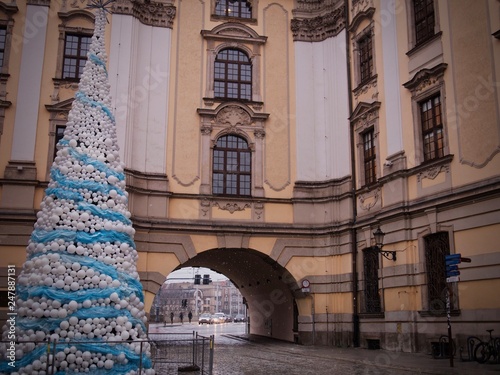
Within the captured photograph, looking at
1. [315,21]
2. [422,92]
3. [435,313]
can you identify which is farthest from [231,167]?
[435,313]

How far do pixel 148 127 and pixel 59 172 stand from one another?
13.0 meters

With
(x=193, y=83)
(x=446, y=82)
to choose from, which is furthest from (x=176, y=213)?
(x=446, y=82)

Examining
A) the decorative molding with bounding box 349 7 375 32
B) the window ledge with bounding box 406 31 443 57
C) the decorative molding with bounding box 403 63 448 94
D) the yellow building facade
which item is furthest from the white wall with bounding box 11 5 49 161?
the window ledge with bounding box 406 31 443 57

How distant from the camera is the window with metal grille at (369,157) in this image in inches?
879

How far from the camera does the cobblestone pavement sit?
14100 mm

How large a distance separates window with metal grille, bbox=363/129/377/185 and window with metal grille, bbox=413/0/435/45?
160 inches

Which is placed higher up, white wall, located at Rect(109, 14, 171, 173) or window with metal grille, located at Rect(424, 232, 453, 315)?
white wall, located at Rect(109, 14, 171, 173)

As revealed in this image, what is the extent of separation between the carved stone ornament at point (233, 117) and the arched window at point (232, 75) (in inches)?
23.0

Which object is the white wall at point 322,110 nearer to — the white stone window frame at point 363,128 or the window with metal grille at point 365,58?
the white stone window frame at point 363,128

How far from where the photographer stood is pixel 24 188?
2166cm

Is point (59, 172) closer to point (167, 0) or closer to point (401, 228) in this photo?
point (401, 228)

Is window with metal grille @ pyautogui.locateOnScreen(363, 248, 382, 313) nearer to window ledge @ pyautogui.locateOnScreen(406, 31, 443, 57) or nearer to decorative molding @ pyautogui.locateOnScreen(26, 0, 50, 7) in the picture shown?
window ledge @ pyautogui.locateOnScreen(406, 31, 443, 57)

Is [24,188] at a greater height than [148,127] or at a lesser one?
lesser

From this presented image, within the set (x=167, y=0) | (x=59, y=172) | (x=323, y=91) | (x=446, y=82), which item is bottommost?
(x=59, y=172)
